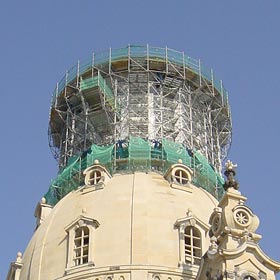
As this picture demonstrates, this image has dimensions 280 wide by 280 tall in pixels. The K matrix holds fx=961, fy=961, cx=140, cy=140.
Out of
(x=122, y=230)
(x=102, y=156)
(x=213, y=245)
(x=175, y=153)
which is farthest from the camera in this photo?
(x=175, y=153)

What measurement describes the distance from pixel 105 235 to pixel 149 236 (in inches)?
117

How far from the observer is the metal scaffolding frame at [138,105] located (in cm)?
7494

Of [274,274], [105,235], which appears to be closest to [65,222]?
[105,235]

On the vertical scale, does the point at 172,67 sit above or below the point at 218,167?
above

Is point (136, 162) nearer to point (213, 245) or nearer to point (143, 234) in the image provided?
point (143, 234)

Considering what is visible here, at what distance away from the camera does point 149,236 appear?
202 ft

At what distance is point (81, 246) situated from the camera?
6275 cm

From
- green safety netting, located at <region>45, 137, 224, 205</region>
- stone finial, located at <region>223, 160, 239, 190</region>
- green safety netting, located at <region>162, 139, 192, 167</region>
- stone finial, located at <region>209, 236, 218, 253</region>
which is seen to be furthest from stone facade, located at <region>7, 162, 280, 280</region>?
green safety netting, located at <region>162, 139, 192, 167</region>

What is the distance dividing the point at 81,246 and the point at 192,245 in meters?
7.24

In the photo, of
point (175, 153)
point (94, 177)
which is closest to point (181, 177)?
point (175, 153)

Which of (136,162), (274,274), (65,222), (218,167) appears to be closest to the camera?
(274,274)

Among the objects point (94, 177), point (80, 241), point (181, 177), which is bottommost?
point (80, 241)

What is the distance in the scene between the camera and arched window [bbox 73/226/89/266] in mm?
62094

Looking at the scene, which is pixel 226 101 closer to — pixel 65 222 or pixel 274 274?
pixel 65 222
